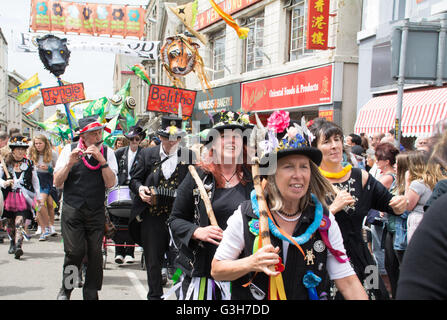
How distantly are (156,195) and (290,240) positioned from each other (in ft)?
10.4

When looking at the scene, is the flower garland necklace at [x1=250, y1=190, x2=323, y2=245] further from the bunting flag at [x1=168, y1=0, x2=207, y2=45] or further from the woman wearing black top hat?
the bunting flag at [x1=168, y1=0, x2=207, y2=45]

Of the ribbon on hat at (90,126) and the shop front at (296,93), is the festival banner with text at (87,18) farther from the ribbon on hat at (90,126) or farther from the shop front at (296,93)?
the ribbon on hat at (90,126)

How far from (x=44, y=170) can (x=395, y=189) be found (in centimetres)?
773

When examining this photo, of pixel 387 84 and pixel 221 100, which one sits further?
pixel 221 100

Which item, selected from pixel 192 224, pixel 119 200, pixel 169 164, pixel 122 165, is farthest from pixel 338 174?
pixel 122 165

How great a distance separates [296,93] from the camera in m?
16.1

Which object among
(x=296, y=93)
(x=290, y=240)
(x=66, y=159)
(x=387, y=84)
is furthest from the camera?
(x=296, y=93)

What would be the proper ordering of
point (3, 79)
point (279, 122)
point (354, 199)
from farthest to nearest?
point (3, 79) → point (354, 199) → point (279, 122)

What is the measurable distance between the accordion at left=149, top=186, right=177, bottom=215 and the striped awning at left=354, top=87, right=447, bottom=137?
5.83m

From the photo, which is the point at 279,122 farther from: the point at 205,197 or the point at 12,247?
the point at 12,247

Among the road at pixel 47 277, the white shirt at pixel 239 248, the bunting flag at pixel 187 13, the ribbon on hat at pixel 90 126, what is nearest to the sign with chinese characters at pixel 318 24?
the bunting flag at pixel 187 13

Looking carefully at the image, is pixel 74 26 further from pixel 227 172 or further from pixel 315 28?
pixel 227 172

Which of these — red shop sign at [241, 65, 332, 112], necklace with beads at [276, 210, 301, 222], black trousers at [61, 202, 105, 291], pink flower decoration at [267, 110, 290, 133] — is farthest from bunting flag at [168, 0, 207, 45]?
necklace with beads at [276, 210, 301, 222]
